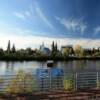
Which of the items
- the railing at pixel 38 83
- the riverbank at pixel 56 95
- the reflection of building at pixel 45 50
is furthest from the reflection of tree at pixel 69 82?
the reflection of building at pixel 45 50

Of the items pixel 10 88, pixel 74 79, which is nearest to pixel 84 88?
pixel 74 79

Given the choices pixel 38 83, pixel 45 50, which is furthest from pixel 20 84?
pixel 45 50

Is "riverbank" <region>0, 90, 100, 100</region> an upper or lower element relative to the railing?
lower

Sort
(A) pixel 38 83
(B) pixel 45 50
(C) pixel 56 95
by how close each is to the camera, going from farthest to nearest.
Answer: (B) pixel 45 50, (A) pixel 38 83, (C) pixel 56 95

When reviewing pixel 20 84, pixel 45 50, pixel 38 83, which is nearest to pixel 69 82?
pixel 38 83

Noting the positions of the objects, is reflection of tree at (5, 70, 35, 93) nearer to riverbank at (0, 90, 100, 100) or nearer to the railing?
the railing

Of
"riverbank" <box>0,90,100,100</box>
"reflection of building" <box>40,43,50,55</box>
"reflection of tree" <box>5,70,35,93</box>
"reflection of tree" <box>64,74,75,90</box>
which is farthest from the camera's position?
"reflection of building" <box>40,43,50,55</box>

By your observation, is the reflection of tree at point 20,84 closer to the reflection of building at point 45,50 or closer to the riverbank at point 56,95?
the riverbank at point 56,95

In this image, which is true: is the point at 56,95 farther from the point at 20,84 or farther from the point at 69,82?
the point at 20,84

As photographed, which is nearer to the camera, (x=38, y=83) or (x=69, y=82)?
(x=69, y=82)

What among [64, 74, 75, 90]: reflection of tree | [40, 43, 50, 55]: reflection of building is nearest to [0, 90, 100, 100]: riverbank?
[64, 74, 75, 90]: reflection of tree

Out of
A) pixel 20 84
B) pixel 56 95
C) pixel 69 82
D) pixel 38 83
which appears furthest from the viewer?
pixel 38 83

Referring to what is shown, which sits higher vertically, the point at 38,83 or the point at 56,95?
the point at 38,83

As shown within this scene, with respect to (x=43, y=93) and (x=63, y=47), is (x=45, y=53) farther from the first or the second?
(x=43, y=93)
